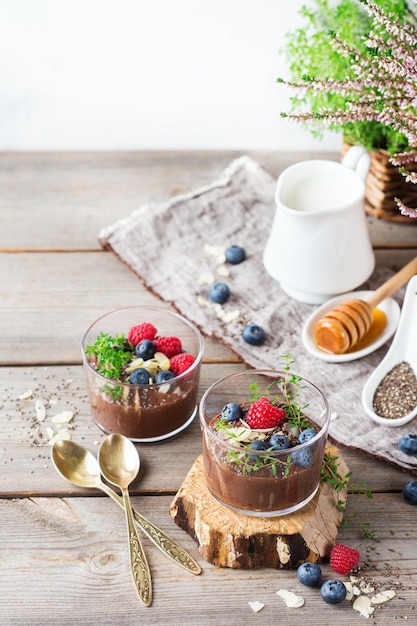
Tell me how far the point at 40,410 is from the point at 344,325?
56cm

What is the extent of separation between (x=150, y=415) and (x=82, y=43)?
3.60ft

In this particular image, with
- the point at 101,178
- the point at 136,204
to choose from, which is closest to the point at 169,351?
the point at 136,204

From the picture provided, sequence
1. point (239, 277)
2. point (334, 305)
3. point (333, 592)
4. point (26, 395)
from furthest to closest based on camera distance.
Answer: point (239, 277)
point (334, 305)
point (26, 395)
point (333, 592)

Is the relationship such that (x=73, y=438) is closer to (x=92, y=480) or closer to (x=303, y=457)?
(x=92, y=480)

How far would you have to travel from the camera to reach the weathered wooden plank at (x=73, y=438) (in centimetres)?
121

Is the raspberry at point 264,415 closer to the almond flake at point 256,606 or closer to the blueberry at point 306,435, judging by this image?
the blueberry at point 306,435

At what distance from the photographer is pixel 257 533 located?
107cm

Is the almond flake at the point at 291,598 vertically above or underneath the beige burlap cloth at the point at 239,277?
underneath

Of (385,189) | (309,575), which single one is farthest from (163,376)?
(385,189)

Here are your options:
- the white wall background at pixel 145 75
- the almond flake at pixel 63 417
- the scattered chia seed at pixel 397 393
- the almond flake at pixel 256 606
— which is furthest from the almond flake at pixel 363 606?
the white wall background at pixel 145 75

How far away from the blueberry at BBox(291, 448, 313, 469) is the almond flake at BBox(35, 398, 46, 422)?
481 millimetres

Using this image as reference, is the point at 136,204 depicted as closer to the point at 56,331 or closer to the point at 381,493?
the point at 56,331

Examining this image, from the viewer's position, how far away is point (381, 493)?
120cm

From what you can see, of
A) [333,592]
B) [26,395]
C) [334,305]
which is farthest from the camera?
[334,305]
